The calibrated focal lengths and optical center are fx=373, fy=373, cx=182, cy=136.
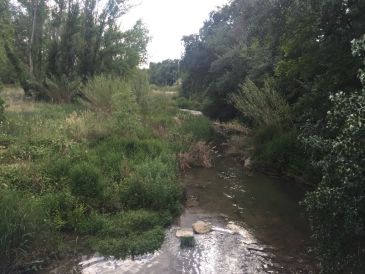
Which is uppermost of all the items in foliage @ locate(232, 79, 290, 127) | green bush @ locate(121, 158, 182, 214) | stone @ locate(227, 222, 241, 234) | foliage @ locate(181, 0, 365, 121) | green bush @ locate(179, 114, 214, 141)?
foliage @ locate(181, 0, 365, 121)

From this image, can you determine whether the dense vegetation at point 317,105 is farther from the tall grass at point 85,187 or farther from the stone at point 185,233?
the tall grass at point 85,187

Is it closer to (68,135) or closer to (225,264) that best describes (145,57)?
(68,135)

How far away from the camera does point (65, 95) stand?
76.8 feet

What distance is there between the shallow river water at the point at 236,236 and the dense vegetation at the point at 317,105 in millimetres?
974

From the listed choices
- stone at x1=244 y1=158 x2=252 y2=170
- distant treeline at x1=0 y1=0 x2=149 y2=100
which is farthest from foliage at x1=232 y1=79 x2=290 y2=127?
distant treeline at x1=0 y1=0 x2=149 y2=100

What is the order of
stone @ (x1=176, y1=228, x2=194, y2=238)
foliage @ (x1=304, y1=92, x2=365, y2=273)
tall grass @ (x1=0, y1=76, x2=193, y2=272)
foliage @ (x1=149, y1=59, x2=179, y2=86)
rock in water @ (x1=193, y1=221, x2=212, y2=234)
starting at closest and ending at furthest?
foliage @ (x1=304, y1=92, x2=365, y2=273), tall grass @ (x1=0, y1=76, x2=193, y2=272), stone @ (x1=176, y1=228, x2=194, y2=238), rock in water @ (x1=193, y1=221, x2=212, y2=234), foliage @ (x1=149, y1=59, x2=179, y2=86)

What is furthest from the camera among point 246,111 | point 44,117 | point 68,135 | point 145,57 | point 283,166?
point 145,57

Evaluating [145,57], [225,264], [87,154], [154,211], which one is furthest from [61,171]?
[145,57]

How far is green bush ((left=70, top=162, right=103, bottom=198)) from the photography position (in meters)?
8.01

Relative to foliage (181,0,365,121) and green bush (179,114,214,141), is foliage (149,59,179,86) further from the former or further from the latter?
foliage (181,0,365,121)

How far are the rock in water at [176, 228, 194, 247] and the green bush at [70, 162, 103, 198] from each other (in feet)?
6.34

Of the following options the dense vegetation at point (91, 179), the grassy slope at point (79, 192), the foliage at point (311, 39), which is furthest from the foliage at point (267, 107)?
the grassy slope at point (79, 192)

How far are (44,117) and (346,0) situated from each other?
11.7 metres

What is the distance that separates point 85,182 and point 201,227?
271 centimetres
